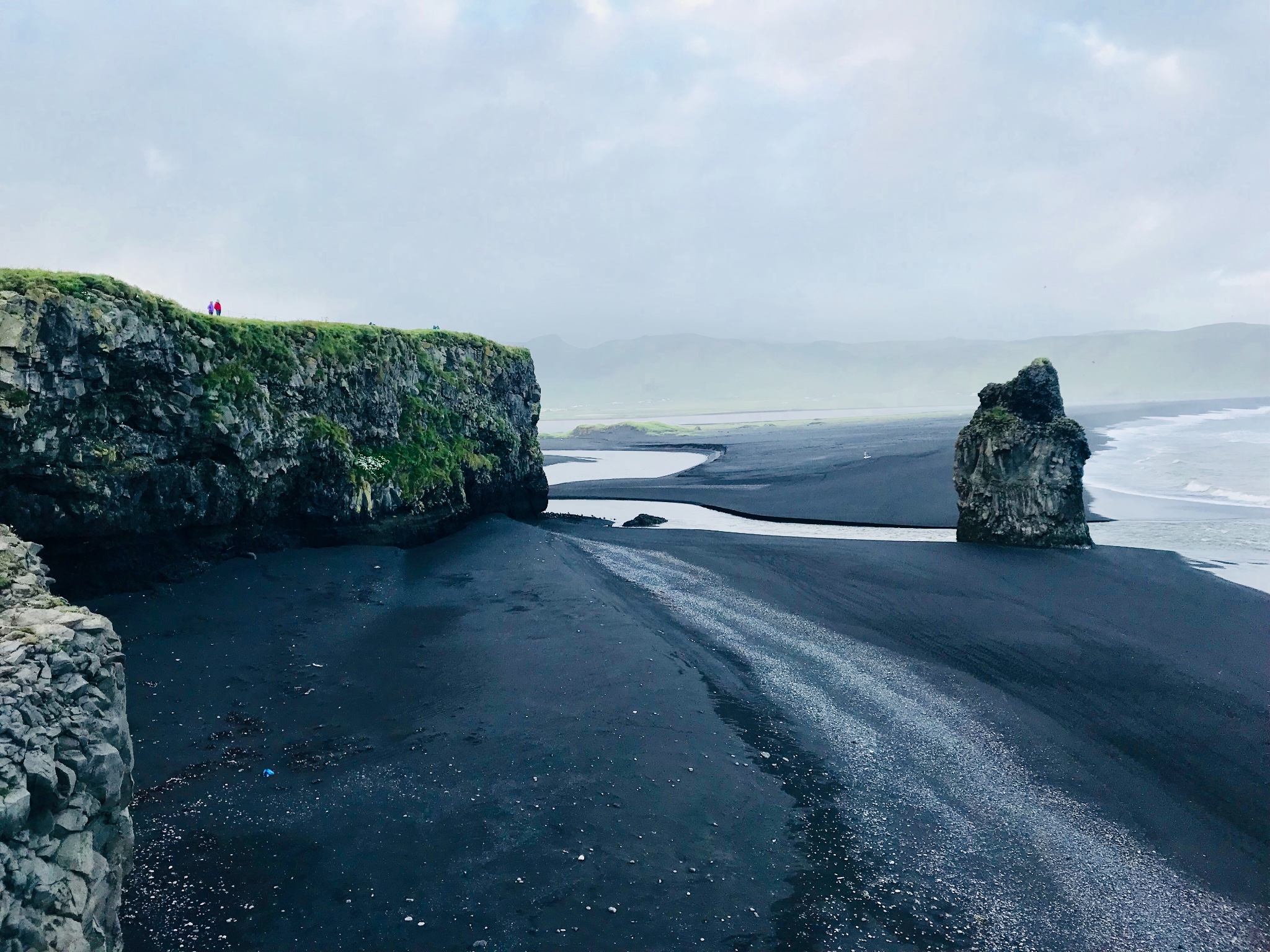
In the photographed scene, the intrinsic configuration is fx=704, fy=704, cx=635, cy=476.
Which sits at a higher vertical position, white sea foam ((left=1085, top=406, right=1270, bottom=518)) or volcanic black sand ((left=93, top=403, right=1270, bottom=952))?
white sea foam ((left=1085, top=406, right=1270, bottom=518))

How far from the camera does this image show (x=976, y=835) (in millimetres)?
9781

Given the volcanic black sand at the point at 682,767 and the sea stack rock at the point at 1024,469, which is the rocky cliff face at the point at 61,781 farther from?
the sea stack rock at the point at 1024,469

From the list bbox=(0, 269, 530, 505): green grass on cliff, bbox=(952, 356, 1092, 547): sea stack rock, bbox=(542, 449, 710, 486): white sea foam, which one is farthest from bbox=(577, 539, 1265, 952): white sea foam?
bbox=(542, 449, 710, 486): white sea foam

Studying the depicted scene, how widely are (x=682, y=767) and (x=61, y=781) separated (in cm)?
767

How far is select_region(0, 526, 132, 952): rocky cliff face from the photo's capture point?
501 cm

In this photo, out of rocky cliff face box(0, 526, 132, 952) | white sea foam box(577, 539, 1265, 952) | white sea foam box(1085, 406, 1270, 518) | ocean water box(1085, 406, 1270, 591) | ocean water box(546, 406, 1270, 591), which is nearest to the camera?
rocky cliff face box(0, 526, 132, 952)

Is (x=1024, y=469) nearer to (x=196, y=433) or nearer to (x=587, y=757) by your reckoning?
(x=587, y=757)

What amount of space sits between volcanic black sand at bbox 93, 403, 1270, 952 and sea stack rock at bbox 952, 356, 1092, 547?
683cm

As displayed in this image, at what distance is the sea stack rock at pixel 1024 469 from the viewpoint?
2633cm

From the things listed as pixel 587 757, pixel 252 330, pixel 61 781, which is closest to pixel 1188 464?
pixel 587 757

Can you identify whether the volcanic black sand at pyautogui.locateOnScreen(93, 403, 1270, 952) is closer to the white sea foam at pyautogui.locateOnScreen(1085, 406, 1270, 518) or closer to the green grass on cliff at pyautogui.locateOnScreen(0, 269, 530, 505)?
the green grass on cliff at pyautogui.locateOnScreen(0, 269, 530, 505)

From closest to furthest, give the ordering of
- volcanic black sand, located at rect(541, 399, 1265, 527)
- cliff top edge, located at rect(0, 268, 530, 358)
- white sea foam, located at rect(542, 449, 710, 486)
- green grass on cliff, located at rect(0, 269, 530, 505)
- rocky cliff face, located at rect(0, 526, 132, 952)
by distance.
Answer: rocky cliff face, located at rect(0, 526, 132, 952) < cliff top edge, located at rect(0, 268, 530, 358) < green grass on cliff, located at rect(0, 269, 530, 505) < volcanic black sand, located at rect(541, 399, 1265, 527) < white sea foam, located at rect(542, 449, 710, 486)

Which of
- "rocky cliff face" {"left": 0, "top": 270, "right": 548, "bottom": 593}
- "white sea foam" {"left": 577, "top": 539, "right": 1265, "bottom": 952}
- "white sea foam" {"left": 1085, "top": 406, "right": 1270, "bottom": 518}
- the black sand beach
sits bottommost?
"white sea foam" {"left": 577, "top": 539, "right": 1265, "bottom": 952}

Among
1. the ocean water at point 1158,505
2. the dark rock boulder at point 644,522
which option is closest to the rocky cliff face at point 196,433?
the dark rock boulder at point 644,522
